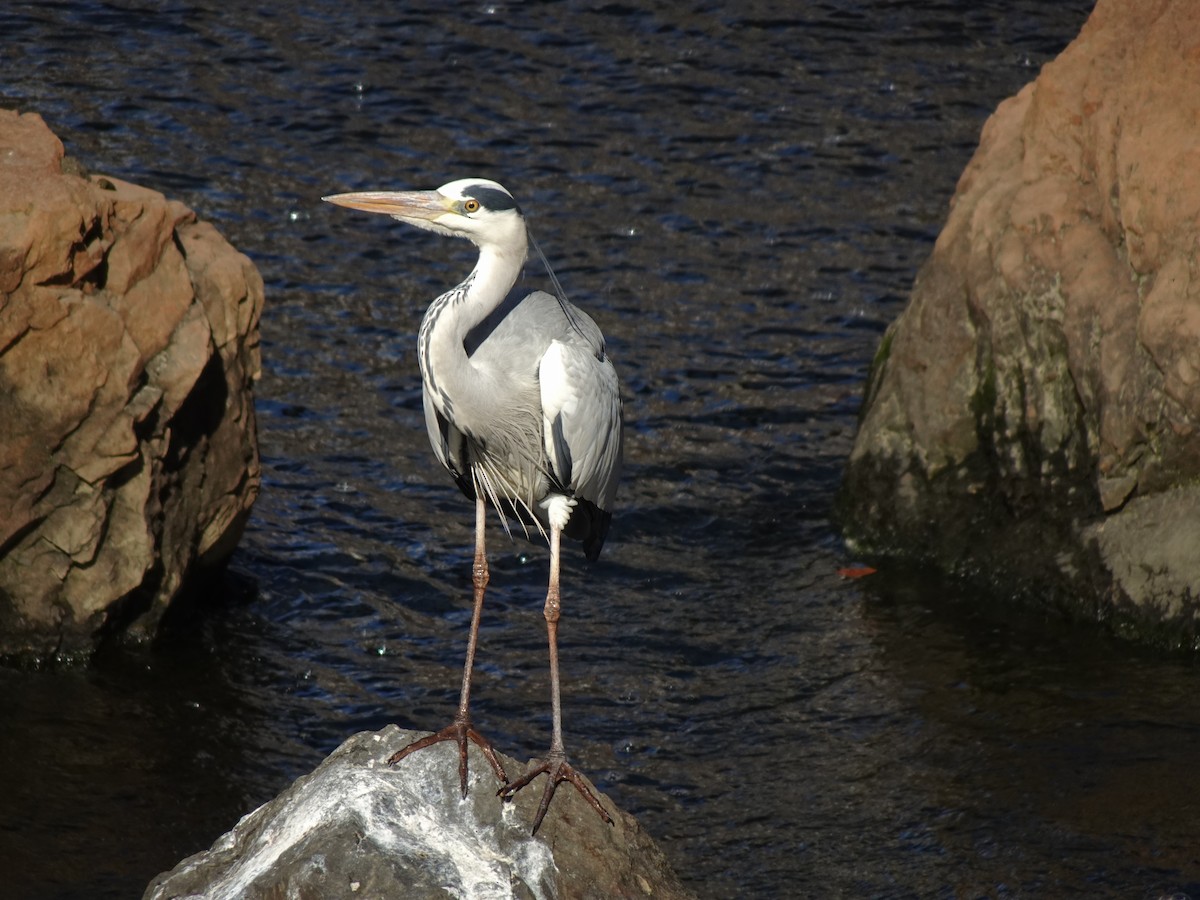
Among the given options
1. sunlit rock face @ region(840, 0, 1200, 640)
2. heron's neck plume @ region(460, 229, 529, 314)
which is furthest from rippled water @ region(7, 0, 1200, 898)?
heron's neck plume @ region(460, 229, 529, 314)

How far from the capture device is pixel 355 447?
32.9 feet

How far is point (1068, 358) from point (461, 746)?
4268 mm

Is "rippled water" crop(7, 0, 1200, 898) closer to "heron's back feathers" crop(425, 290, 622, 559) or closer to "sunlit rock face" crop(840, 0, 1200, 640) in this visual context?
"sunlit rock face" crop(840, 0, 1200, 640)

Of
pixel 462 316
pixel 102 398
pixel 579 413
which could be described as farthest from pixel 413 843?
pixel 102 398

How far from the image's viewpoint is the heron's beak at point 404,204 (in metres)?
5.88

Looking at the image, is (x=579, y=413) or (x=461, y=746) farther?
(x=579, y=413)

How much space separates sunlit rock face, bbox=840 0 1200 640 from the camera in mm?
7766

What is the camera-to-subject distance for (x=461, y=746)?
18.0ft

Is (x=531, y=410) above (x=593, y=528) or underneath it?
above

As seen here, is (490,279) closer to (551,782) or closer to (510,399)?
(510,399)

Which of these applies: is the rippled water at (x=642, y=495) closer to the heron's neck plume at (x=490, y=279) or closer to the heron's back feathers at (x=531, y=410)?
the heron's back feathers at (x=531, y=410)

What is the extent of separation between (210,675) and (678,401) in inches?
155

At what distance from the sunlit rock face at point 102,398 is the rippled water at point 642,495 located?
1.43 ft

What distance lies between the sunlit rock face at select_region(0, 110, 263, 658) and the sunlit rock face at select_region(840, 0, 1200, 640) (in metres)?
3.64
